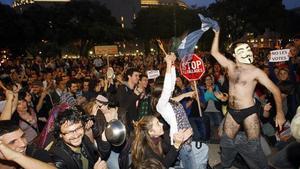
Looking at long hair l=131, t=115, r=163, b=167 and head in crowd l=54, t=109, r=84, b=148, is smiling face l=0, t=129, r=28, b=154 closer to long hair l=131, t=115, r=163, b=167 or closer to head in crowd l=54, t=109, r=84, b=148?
head in crowd l=54, t=109, r=84, b=148

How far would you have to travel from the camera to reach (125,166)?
4.62 m

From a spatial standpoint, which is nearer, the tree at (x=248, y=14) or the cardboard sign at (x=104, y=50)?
the cardboard sign at (x=104, y=50)

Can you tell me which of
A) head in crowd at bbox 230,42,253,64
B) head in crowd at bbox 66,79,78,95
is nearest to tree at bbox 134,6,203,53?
Answer: head in crowd at bbox 66,79,78,95

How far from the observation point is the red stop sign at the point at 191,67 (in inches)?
337

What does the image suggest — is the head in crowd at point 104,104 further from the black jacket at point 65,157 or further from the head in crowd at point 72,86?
the head in crowd at point 72,86

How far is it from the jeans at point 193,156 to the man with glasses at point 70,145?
1503 mm

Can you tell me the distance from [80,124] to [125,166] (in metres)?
1.05

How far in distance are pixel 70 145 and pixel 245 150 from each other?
2.65 metres

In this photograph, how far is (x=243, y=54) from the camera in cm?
556

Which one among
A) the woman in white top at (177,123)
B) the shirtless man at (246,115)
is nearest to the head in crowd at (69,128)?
the woman in white top at (177,123)

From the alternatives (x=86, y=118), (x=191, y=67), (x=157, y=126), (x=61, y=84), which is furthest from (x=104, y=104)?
(x=61, y=84)

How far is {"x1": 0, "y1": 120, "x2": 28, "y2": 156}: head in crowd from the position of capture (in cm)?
319

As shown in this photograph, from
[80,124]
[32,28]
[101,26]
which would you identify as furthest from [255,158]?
[101,26]

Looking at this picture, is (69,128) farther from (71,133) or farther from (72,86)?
(72,86)
